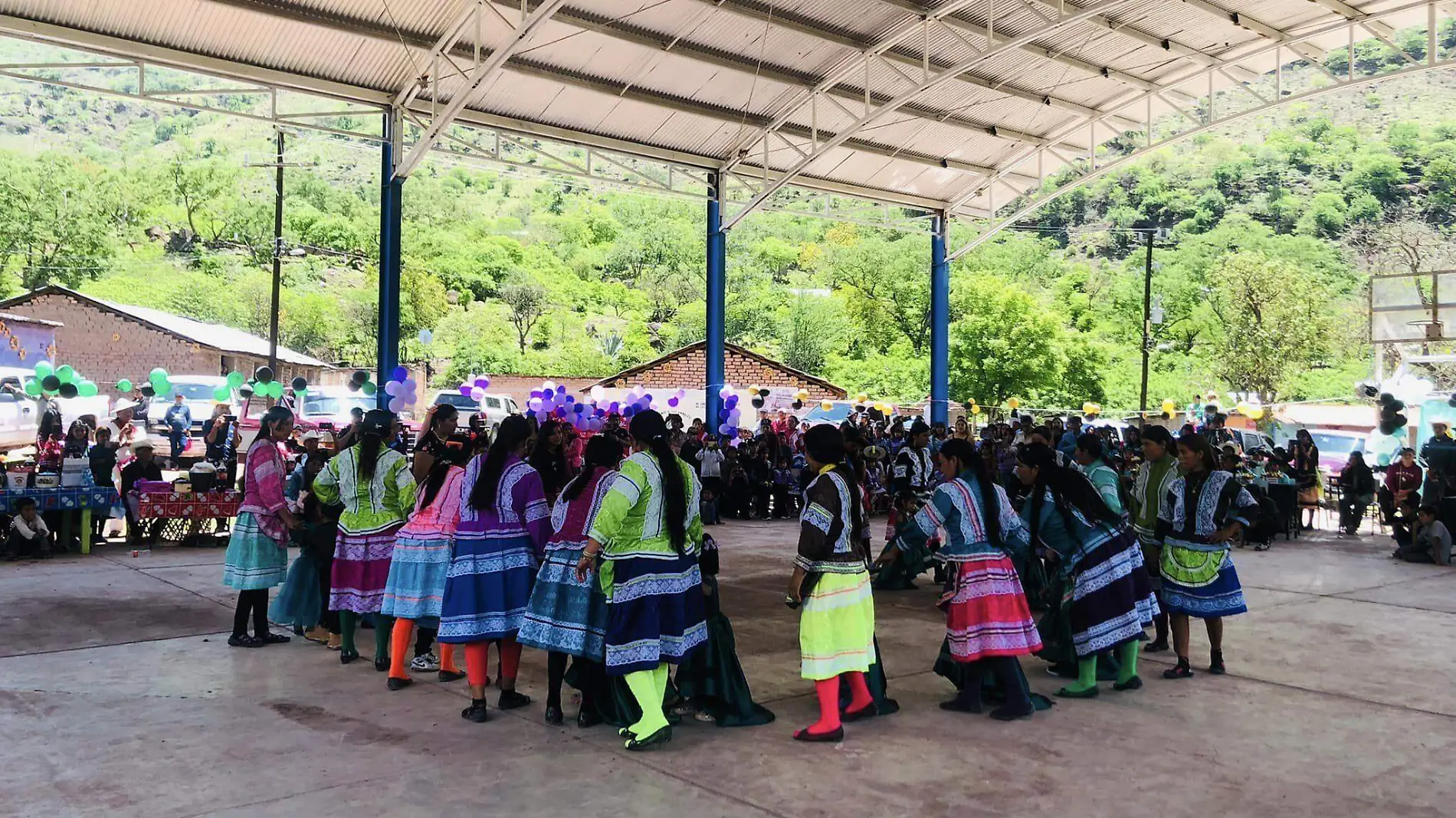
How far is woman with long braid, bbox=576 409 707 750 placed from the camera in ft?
16.6

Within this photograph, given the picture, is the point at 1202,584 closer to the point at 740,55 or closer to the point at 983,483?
the point at 983,483

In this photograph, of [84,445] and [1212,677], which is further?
[84,445]

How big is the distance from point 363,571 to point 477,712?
149 centimetres

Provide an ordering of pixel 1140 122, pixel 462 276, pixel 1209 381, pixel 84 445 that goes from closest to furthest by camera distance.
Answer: pixel 84 445 < pixel 1140 122 < pixel 1209 381 < pixel 462 276

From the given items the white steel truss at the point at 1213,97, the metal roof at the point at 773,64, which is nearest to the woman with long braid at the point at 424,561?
the metal roof at the point at 773,64

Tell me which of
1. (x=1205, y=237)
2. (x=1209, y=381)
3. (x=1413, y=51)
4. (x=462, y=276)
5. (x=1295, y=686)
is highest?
(x=1413, y=51)

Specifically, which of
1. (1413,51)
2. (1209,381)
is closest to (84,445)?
(1209,381)

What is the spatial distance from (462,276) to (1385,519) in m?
42.3

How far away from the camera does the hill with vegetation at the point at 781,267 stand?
1797 inches

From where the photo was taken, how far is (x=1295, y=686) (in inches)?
258

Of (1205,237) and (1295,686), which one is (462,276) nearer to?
(1205,237)

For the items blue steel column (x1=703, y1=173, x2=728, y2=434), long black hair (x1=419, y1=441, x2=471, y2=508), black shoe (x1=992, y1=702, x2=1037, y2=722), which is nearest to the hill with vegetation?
blue steel column (x1=703, y1=173, x2=728, y2=434)

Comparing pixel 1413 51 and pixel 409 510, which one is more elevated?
pixel 1413 51

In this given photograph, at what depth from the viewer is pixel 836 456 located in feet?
17.5
